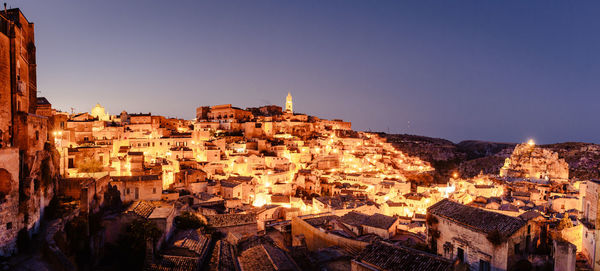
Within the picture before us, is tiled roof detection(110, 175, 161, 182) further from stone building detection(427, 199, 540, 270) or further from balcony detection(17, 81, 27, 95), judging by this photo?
stone building detection(427, 199, 540, 270)

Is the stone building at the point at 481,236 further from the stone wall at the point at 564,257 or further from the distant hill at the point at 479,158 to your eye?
the distant hill at the point at 479,158

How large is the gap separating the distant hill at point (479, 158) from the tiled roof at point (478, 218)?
165 ft

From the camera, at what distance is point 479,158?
75125 millimetres

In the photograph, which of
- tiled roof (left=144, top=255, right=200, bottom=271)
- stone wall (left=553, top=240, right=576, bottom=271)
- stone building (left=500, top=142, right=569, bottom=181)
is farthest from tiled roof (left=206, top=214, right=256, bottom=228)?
stone building (left=500, top=142, right=569, bottom=181)

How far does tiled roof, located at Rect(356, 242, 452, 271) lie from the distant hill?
52.3m

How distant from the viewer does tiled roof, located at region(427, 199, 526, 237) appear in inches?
359

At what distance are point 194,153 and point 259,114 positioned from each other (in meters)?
33.3

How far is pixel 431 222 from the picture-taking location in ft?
36.8

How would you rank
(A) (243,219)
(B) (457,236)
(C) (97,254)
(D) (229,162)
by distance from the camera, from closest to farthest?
(B) (457,236), (C) (97,254), (A) (243,219), (D) (229,162)

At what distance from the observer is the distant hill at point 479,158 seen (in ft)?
170

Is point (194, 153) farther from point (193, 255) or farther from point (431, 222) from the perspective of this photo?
point (431, 222)

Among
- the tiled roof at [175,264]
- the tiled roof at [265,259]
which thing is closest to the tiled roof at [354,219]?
the tiled roof at [265,259]

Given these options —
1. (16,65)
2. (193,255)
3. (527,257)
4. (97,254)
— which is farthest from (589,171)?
(16,65)

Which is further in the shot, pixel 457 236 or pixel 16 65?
pixel 16 65
